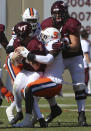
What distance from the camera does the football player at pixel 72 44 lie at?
29.1 ft

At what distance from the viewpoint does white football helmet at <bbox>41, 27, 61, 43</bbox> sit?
28.1 feet

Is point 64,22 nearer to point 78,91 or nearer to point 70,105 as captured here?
point 78,91

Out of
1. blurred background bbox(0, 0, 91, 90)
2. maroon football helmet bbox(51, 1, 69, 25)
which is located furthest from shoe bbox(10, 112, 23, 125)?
blurred background bbox(0, 0, 91, 90)

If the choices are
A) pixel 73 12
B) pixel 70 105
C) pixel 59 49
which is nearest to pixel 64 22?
pixel 59 49

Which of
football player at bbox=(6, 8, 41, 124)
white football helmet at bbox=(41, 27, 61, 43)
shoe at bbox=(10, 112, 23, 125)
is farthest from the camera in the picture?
football player at bbox=(6, 8, 41, 124)

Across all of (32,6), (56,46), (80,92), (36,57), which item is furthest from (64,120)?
(32,6)

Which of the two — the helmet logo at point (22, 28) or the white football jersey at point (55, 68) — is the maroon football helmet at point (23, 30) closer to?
the helmet logo at point (22, 28)

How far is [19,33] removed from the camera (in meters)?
8.55

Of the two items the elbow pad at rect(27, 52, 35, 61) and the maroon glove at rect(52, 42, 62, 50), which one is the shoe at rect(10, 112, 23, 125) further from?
the maroon glove at rect(52, 42, 62, 50)

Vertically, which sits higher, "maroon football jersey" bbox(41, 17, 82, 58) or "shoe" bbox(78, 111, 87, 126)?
"maroon football jersey" bbox(41, 17, 82, 58)

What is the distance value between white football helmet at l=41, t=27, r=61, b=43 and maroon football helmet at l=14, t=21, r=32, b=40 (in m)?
0.20

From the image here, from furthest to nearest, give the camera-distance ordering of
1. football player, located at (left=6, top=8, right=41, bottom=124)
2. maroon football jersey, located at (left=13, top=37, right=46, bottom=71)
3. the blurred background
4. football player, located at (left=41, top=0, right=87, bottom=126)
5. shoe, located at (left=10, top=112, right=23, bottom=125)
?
the blurred background → football player, located at (left=6, top=8, right=41, bottom=124) → football player, located at (left=41, top=0, right=87, bottom=126) → shoe, located at (left=10, top=112, right=23, bottom=125) → maroon football jersey, located at (left=13, top=37, right=46, bottom=71)

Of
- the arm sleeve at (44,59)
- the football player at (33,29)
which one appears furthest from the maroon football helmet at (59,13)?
the arm sleeve at (44,59)

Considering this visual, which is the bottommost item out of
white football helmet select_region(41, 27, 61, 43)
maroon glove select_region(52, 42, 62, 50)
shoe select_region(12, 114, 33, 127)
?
shoe select_region(12, 114, 33, 127)
